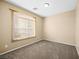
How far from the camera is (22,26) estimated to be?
4.43m

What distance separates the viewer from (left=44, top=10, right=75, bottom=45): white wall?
5071 millimetres

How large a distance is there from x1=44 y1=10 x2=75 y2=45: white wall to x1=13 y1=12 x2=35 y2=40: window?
Answer: 1.52m

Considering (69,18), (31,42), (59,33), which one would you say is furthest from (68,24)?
(31,42)

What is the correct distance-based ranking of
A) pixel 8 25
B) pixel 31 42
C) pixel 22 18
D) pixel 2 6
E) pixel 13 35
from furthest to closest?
pixel 31 42
pixel 22 18
pixel 13 35
pixel 8 25
pixel 2 6

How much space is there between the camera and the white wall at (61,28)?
5071 millimetres

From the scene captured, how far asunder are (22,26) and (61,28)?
9.43 ft

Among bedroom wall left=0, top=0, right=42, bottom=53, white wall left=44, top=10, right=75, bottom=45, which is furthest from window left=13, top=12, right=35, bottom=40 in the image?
white wall left=44, top=10, right=75, bottom=45

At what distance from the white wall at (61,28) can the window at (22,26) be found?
1.52m

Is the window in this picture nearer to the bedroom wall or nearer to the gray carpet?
the bedroom wall

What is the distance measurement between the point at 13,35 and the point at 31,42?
1652 millimetres

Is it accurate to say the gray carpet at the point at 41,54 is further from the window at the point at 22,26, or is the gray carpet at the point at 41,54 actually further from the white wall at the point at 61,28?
the white wall at the point at 61,28

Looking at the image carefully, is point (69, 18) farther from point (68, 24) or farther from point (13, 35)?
point (13, 35)

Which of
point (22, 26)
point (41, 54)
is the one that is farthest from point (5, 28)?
point (41, 54)

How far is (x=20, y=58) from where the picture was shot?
2744mm
